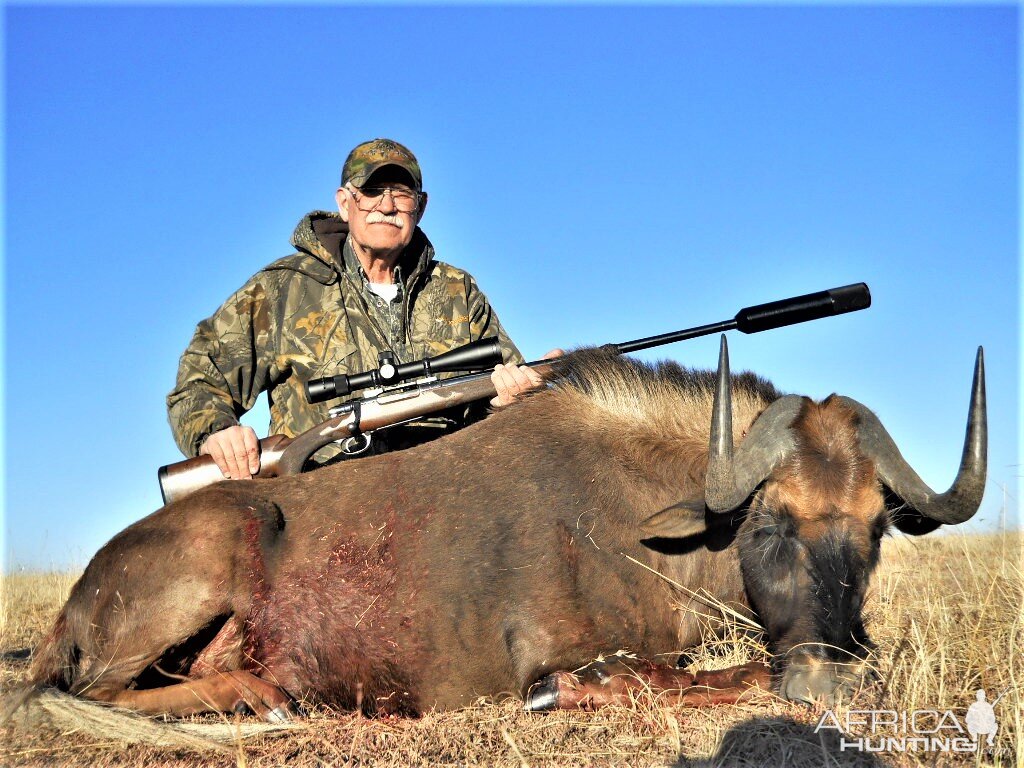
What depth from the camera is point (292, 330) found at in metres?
7.84

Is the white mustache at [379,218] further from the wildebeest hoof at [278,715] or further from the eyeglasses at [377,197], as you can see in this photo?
the wildebeest hoof at [278,715]

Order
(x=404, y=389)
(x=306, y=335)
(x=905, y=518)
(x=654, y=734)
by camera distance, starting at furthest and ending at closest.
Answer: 1. (x=306, y=335)
2. (x=404, y=389)
3. (x=905, y=518)
4. (x=654, y=734)

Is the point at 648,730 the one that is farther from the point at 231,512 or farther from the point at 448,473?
the point at 231,512

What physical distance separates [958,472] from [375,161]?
16.9ft

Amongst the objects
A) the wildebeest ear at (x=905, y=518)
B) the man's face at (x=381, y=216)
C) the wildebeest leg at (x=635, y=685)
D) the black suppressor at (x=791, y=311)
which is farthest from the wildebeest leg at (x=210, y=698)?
the man's face at (x=381, y=216)

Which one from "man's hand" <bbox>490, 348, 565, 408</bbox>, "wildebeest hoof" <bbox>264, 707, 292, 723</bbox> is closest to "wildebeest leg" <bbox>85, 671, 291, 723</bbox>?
"wildebeest hoof" <bbox>264, 707, 292, 723</bbox>

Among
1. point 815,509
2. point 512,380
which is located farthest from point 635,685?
point 512,380

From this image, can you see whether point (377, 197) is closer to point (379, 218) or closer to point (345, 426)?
point (379, 218)

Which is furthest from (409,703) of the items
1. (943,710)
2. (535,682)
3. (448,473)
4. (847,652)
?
(943,710)

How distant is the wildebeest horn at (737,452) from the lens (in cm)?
488

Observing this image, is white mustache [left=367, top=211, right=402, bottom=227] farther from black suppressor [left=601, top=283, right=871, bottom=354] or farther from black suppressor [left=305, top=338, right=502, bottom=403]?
black suppressor [left=601, top=283, right=871, bottom=354]

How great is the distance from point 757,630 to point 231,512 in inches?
120

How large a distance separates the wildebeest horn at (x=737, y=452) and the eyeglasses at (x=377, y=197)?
13.2ft

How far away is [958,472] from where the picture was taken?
4.88 metres
